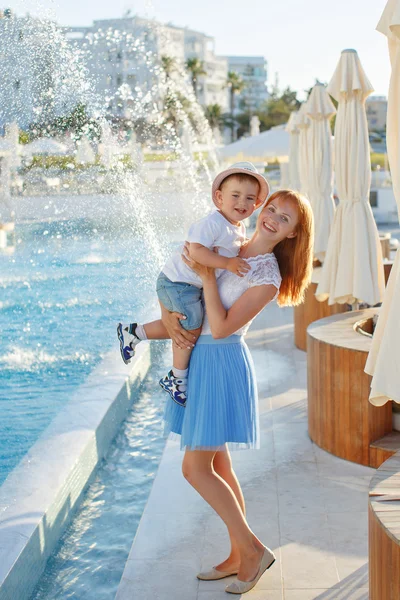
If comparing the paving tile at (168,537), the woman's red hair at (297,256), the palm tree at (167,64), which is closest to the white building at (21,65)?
the paving tile at (168,537)

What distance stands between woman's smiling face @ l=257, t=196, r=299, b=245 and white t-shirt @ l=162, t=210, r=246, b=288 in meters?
0.10

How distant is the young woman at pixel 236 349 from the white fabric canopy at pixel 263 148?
13.5m

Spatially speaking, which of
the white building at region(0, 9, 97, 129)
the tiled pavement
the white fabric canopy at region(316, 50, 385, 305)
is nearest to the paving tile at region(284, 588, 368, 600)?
the tiled pavement

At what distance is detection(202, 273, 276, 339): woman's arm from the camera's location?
2.56 meters

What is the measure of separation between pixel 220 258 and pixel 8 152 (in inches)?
579

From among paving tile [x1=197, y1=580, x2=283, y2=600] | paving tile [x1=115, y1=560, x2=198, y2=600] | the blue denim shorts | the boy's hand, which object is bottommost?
paving tile [x1=115, y1=560, x2=198, y2=600]

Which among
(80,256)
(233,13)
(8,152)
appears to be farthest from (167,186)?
(233,13)

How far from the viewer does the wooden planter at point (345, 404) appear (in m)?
3.97

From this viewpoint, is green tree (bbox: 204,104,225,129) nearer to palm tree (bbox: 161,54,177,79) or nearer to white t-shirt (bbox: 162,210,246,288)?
palm tree (bbox: 161,54,177,79)

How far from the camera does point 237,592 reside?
2768 mm

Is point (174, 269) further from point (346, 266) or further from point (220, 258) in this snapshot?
point (346, 266)

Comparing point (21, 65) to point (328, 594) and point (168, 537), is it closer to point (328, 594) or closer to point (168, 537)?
point (168, 537)

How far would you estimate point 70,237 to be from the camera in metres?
16.3

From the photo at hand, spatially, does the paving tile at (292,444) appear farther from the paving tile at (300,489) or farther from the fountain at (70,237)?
the fountain at (70,237)
